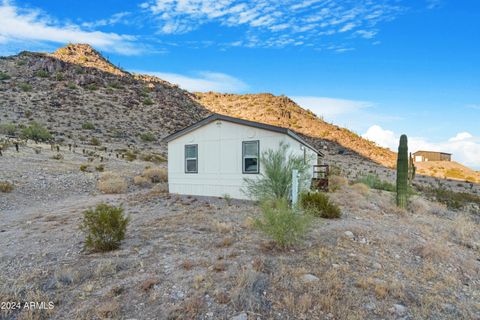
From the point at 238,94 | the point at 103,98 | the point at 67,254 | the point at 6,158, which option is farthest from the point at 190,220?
the point at 238,94

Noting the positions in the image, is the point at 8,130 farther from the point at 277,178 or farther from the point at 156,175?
the point at 277,178

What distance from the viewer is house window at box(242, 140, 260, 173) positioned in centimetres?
1303

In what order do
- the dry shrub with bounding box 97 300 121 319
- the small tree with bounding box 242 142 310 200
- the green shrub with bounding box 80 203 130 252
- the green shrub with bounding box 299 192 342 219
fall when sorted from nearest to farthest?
the dry shrub with bounding box 97 300 121 319 < the green shrub with bounding box 80 203 130 252 < the green shrub with bounding box 299 192 342 219 < the small tree with bounding box 242 142 310 200

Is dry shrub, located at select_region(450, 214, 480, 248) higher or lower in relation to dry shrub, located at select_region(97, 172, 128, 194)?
lower

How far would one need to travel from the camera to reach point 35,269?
6.07 metres

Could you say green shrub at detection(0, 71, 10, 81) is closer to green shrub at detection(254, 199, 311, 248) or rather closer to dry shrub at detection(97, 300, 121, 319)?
green shrub at detection(254, 199, 311, 248)

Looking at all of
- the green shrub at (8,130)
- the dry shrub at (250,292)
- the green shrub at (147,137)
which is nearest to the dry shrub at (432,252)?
the dry shrub at (250,292)

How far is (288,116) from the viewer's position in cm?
5312

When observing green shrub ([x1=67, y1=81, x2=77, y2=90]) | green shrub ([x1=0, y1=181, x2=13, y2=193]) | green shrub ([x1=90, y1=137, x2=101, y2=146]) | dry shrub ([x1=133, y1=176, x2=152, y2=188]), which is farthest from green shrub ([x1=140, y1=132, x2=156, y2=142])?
green shrub ([x1=0, y1=181, x2=13, y2=193])

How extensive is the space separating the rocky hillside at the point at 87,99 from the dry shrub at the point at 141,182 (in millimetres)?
15065

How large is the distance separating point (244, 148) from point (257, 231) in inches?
214

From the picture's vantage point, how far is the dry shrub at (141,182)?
19.4 m

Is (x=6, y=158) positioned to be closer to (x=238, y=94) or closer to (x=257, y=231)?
(x=257, y=231)

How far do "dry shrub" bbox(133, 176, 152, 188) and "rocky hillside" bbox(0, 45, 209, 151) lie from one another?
Answer: 49.4ft
